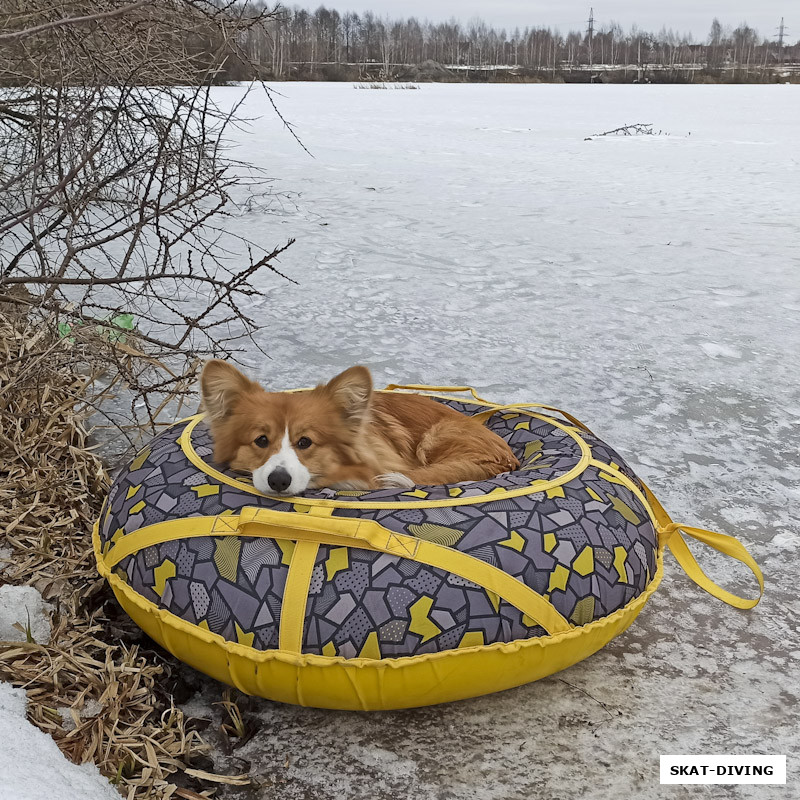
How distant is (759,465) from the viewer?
416cm

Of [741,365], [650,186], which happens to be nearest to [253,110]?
[650,186]

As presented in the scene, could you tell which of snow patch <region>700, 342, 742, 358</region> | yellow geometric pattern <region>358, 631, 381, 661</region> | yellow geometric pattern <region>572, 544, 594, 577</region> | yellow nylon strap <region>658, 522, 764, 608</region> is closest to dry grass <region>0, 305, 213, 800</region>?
yellow geometric pattern <region>358, 631, 381, 661</region>

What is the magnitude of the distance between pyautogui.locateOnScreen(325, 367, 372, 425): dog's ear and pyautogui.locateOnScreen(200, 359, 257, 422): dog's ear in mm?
307

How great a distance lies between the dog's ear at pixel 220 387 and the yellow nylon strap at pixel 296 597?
735 millimetres

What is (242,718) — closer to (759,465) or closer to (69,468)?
(69,468)

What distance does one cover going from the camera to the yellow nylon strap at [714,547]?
284cm

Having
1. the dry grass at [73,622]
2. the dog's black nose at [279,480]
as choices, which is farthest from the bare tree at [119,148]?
the dog's black nose at [279,480]

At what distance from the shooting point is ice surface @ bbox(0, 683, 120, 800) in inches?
76.9

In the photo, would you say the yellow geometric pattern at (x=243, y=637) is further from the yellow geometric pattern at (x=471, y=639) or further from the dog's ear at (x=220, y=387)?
the dog's ear at (x=220, y=387)

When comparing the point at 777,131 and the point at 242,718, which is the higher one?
the point at 777,131

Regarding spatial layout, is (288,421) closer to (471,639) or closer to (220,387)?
(220,387)

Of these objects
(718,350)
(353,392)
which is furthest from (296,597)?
(718,350)

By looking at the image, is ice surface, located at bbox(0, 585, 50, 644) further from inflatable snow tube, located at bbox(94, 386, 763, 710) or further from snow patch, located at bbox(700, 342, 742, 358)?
snow patch, located at bbox(700, 342, 742, 358)

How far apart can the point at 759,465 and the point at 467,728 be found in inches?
94.5
